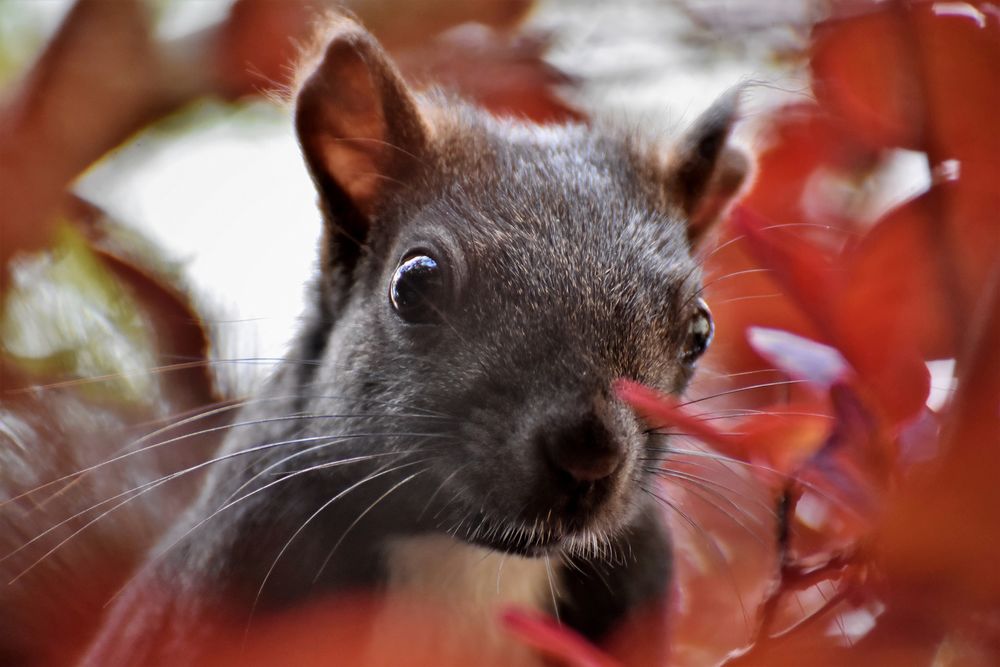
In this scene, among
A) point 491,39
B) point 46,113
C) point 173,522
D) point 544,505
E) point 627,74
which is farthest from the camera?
point 173,522

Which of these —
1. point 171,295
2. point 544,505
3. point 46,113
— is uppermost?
point 46,113

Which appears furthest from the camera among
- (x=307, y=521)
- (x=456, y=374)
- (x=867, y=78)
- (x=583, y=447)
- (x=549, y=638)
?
(x=307, y=521)

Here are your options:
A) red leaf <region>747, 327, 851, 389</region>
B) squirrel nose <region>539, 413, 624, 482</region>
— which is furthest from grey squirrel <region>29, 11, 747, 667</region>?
red leaf <region>747, 327, 851, 389</region>

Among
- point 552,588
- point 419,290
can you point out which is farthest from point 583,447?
point 552,588

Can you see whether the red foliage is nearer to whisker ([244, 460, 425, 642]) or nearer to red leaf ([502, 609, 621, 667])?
red leaf ([502, 609, 621, 667])

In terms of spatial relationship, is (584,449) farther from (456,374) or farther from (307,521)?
(307,521)

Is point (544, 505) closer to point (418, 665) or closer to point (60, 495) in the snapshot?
point (418, 665)

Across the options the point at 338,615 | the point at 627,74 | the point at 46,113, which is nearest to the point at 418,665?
the point at 338,615
